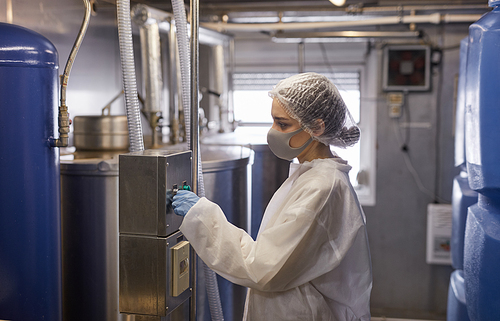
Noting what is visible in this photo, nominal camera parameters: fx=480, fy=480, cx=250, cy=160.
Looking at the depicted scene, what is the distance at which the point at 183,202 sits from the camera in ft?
3.63

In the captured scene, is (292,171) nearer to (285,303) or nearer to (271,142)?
(271,142)

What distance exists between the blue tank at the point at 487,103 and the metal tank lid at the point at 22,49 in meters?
1.32

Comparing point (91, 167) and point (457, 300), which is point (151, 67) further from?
point (457, 300)

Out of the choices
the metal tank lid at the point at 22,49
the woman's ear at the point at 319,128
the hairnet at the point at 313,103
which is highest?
the metal tank lid at the point at 22,49

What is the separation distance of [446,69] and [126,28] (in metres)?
2.98

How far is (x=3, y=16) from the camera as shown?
1.75m

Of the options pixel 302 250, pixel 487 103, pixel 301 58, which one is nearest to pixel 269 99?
pixel 301 58

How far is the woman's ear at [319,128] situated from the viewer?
1241mm

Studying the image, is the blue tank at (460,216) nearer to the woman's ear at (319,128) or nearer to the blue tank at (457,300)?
the blue tank at (457,300)

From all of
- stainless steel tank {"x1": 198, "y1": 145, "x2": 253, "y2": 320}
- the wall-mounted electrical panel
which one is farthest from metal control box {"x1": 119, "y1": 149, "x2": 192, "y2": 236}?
the wall-mounted electrical panel

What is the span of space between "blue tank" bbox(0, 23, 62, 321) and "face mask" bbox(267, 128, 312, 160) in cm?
62

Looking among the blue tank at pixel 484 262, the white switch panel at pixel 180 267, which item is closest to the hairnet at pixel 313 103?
the white switch panel at pixel 180 267

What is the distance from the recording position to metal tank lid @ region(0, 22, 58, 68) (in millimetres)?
1244

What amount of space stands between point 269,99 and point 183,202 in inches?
120
